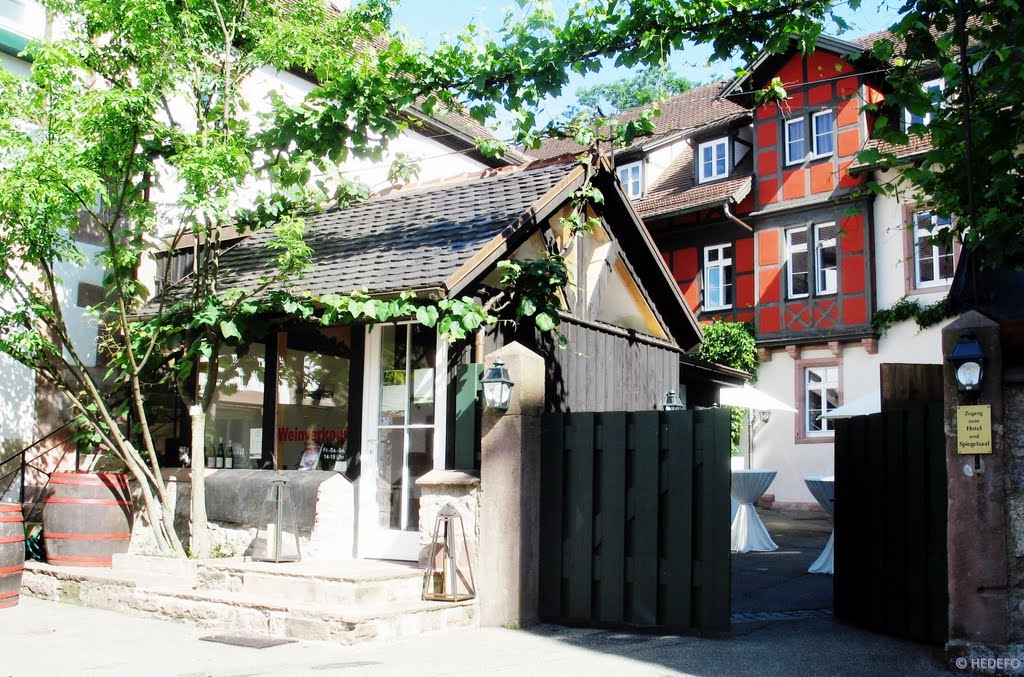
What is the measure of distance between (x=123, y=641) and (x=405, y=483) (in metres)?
2.64

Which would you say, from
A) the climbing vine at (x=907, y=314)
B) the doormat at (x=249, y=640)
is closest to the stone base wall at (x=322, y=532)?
the doormat at (x=249, y=640)

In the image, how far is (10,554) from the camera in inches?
336

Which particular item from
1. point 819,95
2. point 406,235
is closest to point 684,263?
point 819,95

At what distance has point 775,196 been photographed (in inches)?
881

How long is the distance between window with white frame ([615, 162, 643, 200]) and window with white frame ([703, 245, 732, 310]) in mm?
3379

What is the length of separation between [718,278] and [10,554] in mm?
18190

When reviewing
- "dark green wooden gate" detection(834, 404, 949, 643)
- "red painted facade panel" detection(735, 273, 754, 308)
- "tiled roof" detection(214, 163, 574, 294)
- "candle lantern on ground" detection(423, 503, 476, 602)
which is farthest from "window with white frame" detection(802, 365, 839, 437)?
"candle lantern on ground" detection(423, 503, 476, 602)

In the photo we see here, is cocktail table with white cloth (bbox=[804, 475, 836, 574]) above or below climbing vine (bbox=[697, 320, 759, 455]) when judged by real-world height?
below

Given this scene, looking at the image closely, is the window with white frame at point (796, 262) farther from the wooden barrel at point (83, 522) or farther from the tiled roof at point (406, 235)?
the wooden barrel at point (83, 522)

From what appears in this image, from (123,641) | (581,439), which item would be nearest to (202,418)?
(123,641)

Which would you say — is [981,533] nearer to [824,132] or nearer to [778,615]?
[778,615]

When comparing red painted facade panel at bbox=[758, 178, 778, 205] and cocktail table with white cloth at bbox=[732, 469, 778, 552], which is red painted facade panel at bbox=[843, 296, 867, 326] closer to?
red painted facade panel at bbox=[758, 178, 778, 205]

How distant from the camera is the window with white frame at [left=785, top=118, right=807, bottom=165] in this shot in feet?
72.6

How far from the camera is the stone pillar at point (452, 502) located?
24.6 feet
